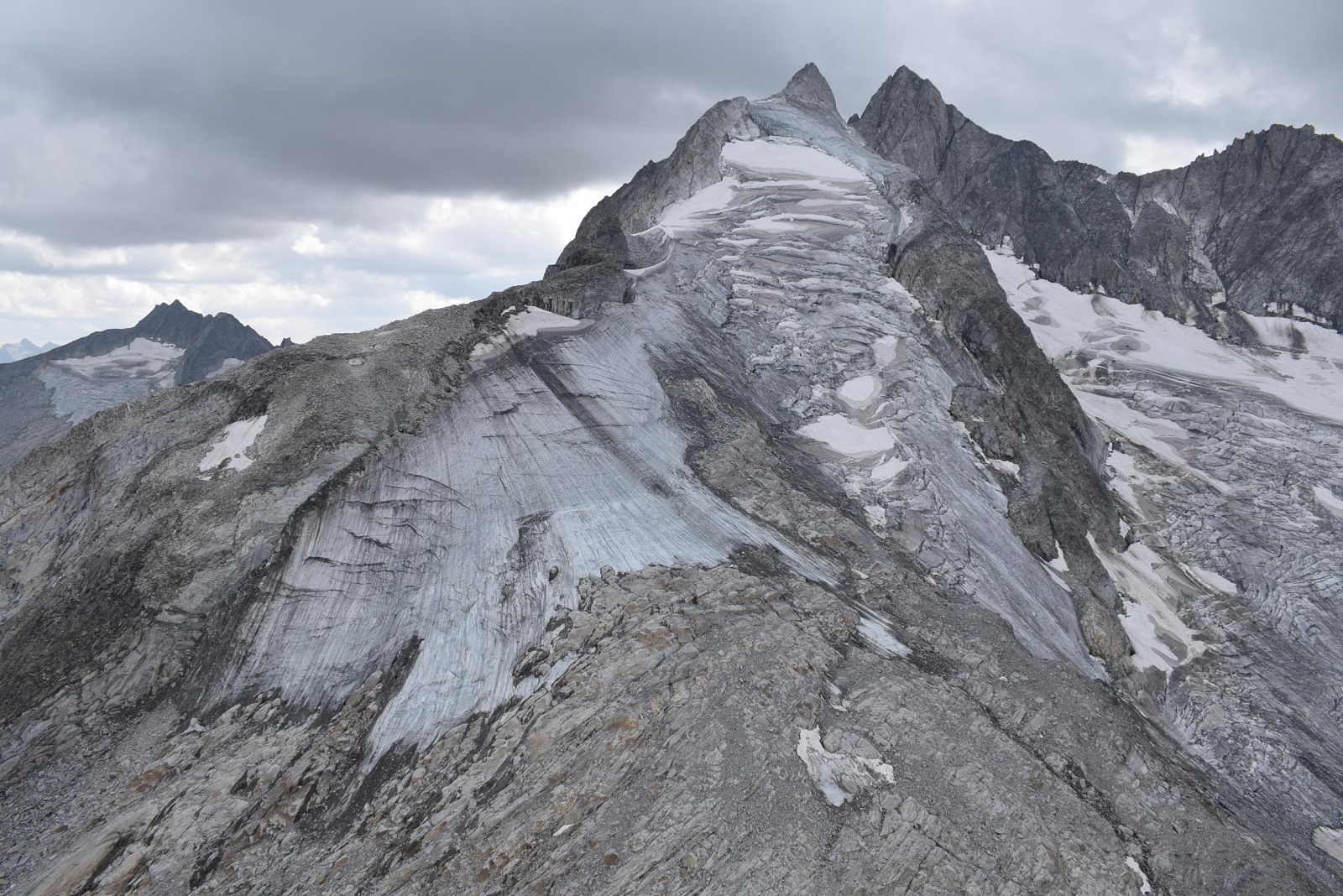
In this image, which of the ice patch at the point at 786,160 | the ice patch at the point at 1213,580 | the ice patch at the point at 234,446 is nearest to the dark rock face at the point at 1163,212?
the ice patch at the point at 786,160

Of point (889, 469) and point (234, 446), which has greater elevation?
point (234, 446)

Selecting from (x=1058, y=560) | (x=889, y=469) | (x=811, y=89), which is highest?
(x=811, y=89)

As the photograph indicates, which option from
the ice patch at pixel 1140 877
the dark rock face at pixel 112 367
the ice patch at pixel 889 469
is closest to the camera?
the ice patch at pixel 1140 877

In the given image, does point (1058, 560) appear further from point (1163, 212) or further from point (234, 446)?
point (1163, 212)

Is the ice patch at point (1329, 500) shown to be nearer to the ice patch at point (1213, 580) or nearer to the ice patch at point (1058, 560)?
the ice patch at point (1213, 580)

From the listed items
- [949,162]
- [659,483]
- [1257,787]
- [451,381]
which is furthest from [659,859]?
[949,162]

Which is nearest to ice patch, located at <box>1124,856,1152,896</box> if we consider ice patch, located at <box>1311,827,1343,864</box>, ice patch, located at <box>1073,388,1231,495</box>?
ice patch, located at <box>1311,827,1343,864</box>

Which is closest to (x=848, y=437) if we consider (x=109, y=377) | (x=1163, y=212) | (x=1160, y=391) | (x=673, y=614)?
(x=673, y=614)
